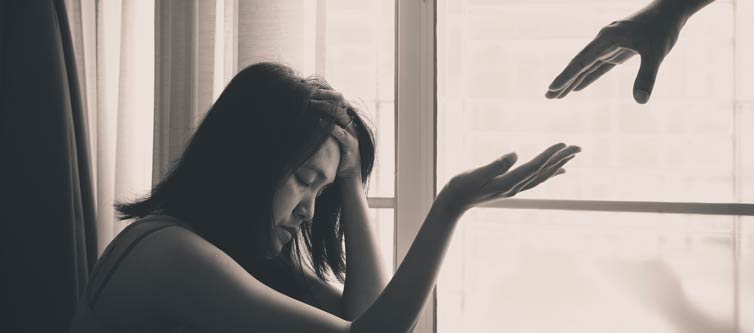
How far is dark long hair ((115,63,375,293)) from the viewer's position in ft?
3.12

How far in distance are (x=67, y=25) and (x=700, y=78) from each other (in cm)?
140

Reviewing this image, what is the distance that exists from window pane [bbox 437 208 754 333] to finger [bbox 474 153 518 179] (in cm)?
59

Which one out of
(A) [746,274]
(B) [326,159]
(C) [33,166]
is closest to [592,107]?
(A) [746,274]

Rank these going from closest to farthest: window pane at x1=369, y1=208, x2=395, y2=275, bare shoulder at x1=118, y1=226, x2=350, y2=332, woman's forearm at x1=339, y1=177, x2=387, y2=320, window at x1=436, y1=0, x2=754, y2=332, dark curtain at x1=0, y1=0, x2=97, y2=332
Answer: bare shoulder at x1=118, y1=226, x2=350, y2=332
woman's forearm at x1=339, y1=177, x2=387, y2=320
dark curtain at x1=0, y1=0, x2=97, y2=332
window at x1=436, y1=0, x2=754, y2=332
window pane at x1=369, y1=208, x2=395, y2=275

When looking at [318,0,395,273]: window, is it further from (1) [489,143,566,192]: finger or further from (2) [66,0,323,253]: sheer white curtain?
(1) [489,143,566,192]: finger

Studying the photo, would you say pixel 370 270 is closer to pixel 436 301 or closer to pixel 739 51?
pixel 436 301

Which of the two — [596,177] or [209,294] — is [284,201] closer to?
[209,294]

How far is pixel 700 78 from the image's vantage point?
1374 millimetres

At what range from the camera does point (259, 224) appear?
98 centimetres

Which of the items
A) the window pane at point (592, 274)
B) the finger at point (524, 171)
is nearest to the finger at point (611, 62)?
the finger at point (524, 171)

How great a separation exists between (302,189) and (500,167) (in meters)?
0.32

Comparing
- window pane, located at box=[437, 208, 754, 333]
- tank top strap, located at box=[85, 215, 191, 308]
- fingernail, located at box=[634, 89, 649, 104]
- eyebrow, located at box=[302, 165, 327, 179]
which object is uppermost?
fingernail, located at box=[634, 89, 649, 104]

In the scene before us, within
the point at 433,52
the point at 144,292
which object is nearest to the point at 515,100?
the point at 433,52

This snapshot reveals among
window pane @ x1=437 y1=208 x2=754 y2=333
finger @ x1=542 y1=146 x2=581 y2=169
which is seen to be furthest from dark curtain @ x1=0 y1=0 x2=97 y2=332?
finger @ x1=542 y1=146 x2=581 y2=169
